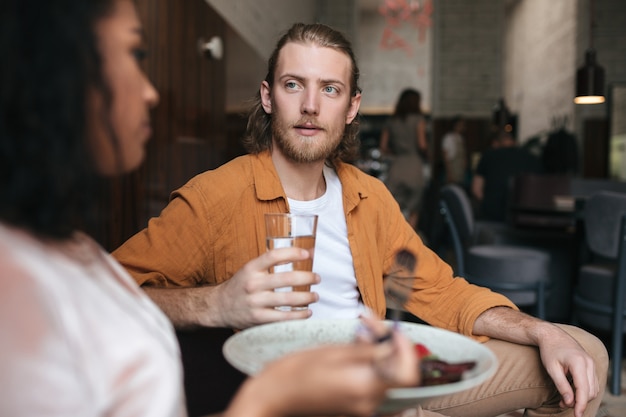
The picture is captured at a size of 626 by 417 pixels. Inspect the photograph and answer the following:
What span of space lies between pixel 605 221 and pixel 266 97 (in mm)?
2095

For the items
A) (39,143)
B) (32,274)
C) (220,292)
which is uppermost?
(39,143)

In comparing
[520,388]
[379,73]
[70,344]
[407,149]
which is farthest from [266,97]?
[379,73]

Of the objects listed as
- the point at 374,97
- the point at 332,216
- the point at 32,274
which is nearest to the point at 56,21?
the point at 32,274

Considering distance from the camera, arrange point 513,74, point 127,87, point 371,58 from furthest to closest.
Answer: point 513,74
point 371,58
point 127,87

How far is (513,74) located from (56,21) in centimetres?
1306

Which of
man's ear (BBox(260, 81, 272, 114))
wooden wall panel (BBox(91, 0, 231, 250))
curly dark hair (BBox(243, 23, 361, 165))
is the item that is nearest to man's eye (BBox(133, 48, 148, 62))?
curly dark hair (BBox(243, 23, 361, 165))

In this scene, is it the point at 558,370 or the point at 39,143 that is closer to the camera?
the point at 39,143

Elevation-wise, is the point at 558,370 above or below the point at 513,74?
below

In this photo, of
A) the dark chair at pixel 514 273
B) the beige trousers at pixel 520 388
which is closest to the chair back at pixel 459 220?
the dark chair at pixel 514 273

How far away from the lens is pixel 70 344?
0.57 m

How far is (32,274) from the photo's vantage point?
57 centimetres

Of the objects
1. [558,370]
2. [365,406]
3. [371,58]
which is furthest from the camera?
[371,58]

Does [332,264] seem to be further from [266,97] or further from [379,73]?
[379,73]

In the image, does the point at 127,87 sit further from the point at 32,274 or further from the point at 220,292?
the point at 220,292
